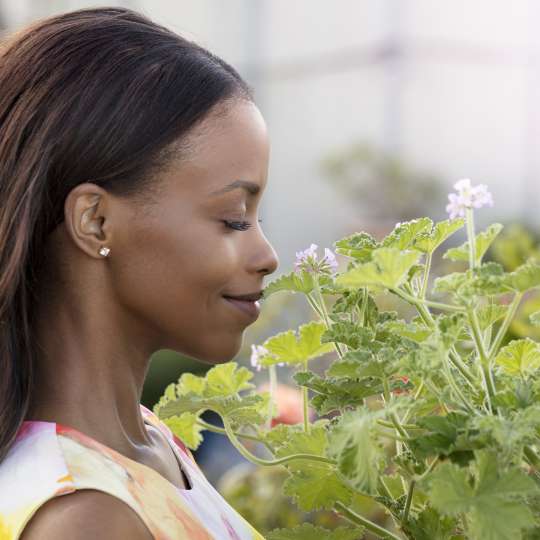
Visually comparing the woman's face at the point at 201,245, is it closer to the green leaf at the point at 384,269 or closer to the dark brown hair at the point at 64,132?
the dark brown hair at the point at 64,132

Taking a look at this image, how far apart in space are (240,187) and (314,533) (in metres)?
0.36

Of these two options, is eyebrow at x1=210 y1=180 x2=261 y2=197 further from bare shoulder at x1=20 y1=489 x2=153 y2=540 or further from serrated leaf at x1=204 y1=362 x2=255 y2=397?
bare shoulder at x1=20 y1=489 x2=153 y2=540

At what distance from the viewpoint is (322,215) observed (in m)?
9.52

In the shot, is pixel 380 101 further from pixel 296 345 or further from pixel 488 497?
pixel 488 497

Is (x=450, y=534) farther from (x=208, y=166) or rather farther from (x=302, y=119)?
(x=302, y=119)

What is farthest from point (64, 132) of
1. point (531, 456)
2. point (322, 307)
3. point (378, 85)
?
point (378, 85)

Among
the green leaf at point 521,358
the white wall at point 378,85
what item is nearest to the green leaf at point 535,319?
the green leaf at point 521,358

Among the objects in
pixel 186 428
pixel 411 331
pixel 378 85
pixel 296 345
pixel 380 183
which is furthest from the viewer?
pixel 378 85

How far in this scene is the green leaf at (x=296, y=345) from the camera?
1.22 meters

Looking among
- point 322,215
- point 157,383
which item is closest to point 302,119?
point 322,215

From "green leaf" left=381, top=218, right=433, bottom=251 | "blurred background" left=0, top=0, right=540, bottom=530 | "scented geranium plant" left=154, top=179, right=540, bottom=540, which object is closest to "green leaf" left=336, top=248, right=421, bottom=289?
"scented geranium plant" left=154, top=179, right=540, bottom=540

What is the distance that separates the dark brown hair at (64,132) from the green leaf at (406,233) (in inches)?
9.3

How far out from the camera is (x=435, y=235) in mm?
1093

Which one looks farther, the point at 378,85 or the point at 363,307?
the point at 378,85
